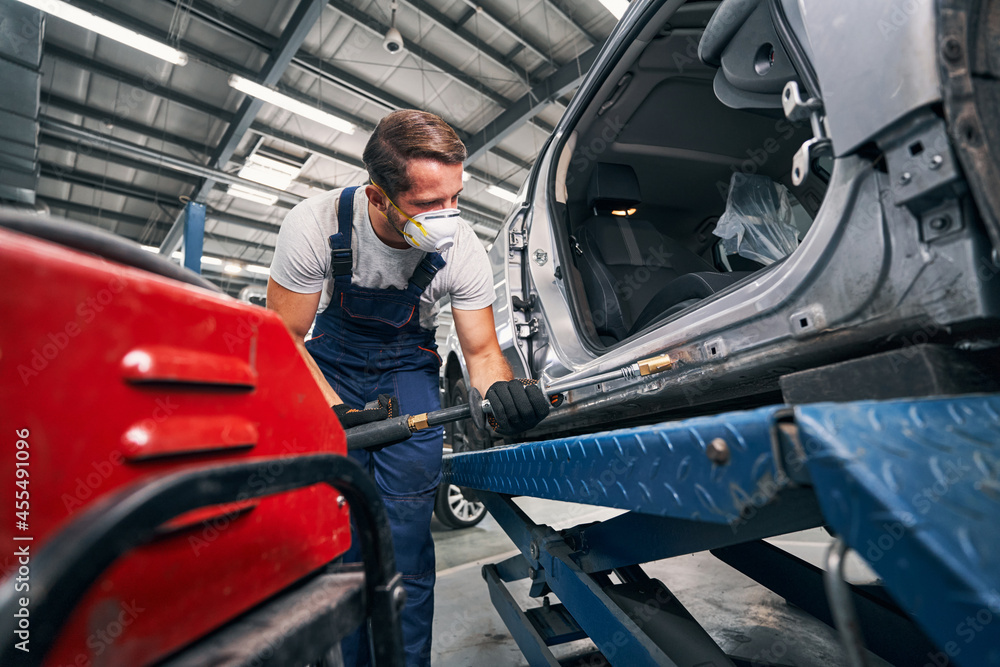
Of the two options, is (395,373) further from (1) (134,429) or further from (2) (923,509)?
(2) (923,509)

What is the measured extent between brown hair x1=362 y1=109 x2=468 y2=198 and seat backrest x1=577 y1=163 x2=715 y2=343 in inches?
37.3

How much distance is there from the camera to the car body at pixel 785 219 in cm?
69

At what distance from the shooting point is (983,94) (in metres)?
0.67

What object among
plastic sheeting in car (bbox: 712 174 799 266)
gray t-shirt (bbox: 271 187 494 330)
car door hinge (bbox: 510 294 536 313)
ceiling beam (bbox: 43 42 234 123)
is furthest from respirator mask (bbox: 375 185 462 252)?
ceiling beam (bbox: 43 42 234 123)

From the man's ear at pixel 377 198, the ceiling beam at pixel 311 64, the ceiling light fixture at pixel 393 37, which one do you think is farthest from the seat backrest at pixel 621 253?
the ceiling beam at pixel 311 64

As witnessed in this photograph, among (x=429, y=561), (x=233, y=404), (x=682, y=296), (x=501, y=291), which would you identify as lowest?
(x=429, y=561)

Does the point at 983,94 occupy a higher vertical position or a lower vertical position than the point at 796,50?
lower

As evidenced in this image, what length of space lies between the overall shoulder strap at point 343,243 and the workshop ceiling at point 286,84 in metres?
4.34

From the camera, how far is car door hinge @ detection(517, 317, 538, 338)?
2090 millimetres

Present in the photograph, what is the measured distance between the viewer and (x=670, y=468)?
2.17 feet

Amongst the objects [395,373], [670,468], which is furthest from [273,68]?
[670,468]

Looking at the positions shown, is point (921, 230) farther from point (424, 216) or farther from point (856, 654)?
point (424, 216)

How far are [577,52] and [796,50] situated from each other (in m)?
5.89

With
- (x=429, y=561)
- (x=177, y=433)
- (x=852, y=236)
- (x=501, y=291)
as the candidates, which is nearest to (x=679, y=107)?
(x=501, y=291)
